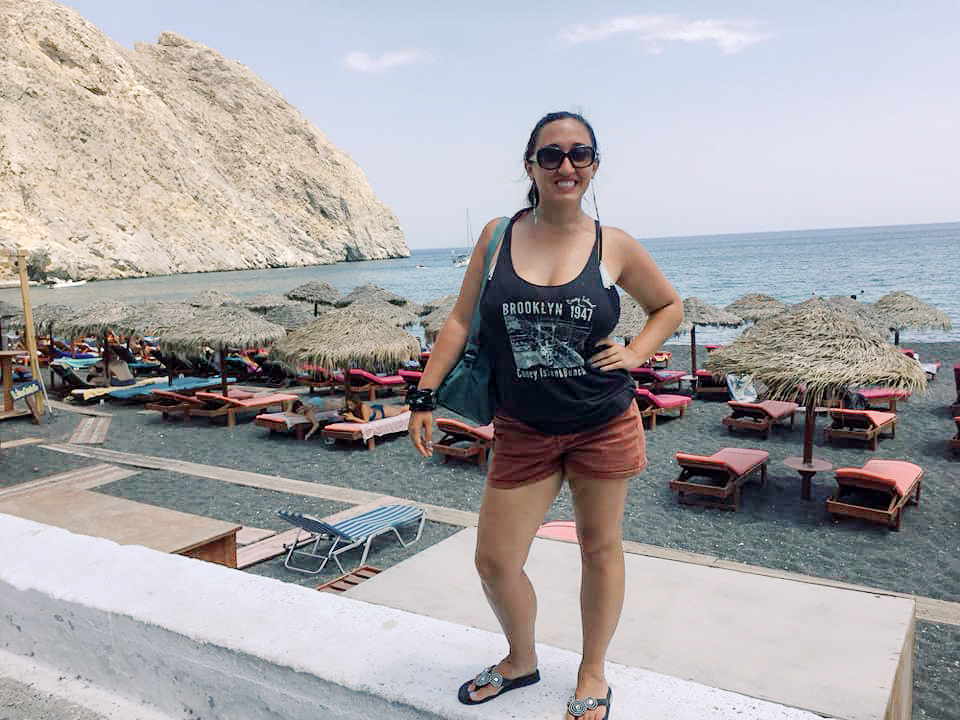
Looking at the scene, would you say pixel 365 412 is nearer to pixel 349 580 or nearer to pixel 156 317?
pixel 349 580

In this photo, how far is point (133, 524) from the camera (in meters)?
4.63

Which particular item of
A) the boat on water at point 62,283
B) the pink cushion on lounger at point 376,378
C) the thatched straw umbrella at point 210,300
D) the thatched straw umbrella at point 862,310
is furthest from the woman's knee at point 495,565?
the boat on water at point 62,283

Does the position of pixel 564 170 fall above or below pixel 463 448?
above

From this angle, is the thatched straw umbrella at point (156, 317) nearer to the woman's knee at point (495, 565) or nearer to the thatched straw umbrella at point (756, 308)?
the thatched straw umbrella at point (756, 308)

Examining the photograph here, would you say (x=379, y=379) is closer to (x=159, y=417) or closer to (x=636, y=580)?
(x=159, y=417)

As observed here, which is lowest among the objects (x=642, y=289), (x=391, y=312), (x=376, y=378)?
(x=376, y=378)

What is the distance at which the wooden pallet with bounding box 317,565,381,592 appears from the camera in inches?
227

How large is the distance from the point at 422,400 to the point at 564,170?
0.71 metres

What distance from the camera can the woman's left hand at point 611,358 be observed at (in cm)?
180

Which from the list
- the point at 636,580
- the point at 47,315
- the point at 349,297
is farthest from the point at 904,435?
the point at 47,315

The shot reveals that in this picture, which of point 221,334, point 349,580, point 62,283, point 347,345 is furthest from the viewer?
point 62,283

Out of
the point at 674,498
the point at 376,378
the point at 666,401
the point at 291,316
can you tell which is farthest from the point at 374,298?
the point at 674,498

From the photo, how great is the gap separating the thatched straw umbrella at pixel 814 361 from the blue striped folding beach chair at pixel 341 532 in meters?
4.31

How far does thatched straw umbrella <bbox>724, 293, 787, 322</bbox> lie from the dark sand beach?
4.56 metres
